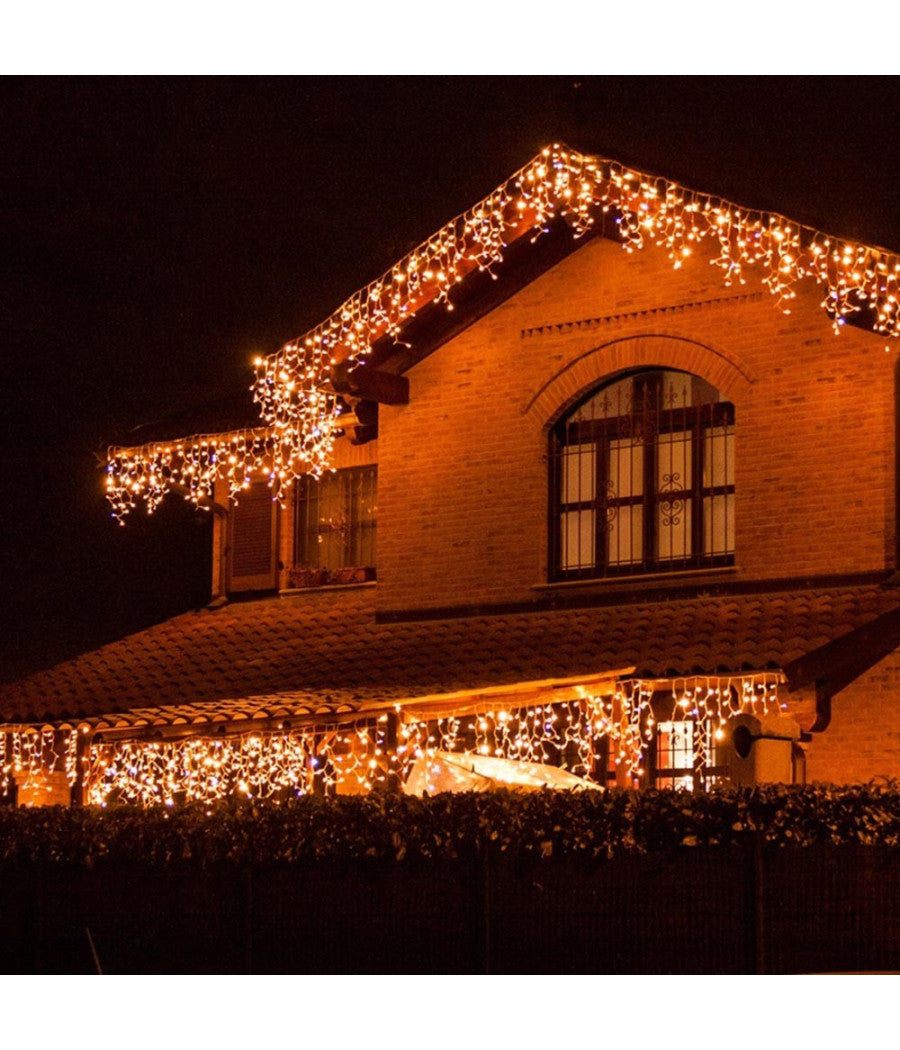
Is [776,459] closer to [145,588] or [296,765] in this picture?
[296,765]

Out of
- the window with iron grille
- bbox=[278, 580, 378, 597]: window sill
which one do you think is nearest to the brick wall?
bbox=[278, 580, 378, 597]: window sill

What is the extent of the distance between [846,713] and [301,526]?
7.55 m

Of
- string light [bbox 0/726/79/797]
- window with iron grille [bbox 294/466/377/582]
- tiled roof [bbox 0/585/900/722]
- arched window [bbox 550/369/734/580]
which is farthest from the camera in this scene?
window with iron grille [bbox 294/466/377/582]

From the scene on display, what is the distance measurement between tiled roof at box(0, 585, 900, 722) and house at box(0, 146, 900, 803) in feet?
0.16

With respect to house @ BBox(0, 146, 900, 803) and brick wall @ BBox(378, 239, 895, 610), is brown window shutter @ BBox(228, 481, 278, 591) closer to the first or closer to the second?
house @ BBox(0, 146, 900, 803)

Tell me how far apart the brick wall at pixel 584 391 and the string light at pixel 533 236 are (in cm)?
37

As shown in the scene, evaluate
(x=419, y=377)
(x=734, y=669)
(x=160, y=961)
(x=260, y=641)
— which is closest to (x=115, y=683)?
(x=260, y=641)

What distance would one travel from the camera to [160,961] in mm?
15227

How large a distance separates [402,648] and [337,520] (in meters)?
3.09

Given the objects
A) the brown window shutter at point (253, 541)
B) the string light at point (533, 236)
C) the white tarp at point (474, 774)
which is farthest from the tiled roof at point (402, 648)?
the string light at point (533, 236)

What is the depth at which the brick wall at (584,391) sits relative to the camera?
17781 mm

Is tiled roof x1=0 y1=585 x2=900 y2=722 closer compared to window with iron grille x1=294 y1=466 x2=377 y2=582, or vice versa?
tiled roof x1=0 y1=585 x2=900 y2=722

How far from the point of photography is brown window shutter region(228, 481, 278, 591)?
22641mm

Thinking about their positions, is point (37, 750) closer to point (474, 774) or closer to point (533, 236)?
point (474, 774)
